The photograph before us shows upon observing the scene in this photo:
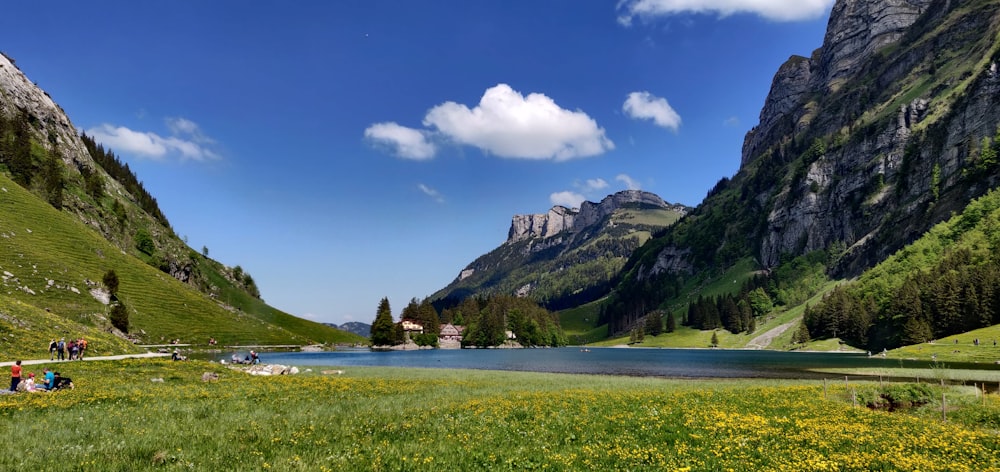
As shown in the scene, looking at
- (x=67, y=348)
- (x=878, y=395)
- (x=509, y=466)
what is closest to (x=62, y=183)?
(x=67, y=348)

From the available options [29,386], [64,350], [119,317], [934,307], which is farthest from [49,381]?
[934,307]

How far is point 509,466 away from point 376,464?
429 centimetres

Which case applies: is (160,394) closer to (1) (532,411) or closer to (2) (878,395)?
(1) (532,411)

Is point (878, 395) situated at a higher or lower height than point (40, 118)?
lower

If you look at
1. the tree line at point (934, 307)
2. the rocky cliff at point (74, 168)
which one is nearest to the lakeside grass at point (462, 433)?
the tree line at point (934, 307)

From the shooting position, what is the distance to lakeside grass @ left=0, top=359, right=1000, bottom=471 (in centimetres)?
1569

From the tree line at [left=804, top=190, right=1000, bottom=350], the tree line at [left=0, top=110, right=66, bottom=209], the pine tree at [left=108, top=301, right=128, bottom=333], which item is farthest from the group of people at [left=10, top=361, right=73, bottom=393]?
the tree line at [left=804, top=190, right=1000, bottom=350]

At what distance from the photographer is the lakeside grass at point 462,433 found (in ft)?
51.5

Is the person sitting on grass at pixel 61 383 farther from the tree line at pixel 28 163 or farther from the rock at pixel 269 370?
the tree line at pixel 28 163

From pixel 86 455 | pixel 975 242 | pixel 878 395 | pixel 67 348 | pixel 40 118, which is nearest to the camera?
pixel 86 455

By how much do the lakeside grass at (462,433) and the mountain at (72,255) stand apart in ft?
154

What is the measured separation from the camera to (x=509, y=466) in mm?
15547

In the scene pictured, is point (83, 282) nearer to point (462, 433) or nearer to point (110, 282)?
point (110, 282)

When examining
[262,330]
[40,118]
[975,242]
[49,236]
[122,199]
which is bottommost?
[262,330]
